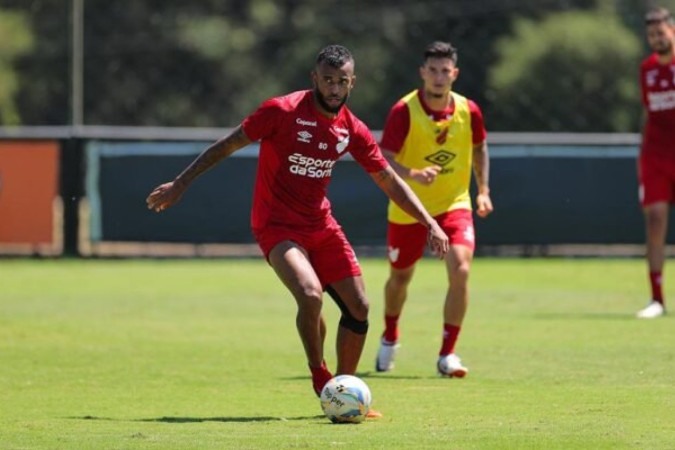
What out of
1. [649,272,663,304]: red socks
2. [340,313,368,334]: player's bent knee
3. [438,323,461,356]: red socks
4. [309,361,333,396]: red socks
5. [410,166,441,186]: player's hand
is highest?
[410,166,441,186]: player's hand

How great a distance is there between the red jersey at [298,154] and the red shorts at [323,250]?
0.05m

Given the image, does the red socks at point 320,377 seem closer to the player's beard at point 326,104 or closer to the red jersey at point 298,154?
the red jersey at point 298,154

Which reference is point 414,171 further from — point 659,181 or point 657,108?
point 657,108

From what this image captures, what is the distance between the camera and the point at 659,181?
16.7 m

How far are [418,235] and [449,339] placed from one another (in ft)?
3.24

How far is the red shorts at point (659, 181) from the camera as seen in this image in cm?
1666

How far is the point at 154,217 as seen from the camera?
2528 cm

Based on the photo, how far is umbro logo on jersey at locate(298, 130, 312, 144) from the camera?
10109mm

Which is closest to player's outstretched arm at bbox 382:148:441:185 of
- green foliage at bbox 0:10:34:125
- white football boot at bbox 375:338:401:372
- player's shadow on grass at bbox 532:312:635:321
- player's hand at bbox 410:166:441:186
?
player's hand at bbox 410:166:441:186

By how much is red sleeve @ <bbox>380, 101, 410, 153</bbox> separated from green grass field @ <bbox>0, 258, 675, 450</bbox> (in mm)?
1740

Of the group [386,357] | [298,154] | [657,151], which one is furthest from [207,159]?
[657,151]

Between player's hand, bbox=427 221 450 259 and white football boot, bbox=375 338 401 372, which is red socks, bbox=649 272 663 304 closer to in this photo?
white football boot, bbox=375 338 401 372

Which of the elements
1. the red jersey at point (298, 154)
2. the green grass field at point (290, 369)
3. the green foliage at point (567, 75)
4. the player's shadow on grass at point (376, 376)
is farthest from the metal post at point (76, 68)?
the red jersey at point (298, 154)

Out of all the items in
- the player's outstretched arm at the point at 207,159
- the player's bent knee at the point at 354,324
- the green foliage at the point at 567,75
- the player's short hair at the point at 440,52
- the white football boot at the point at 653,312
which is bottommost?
the green foliage at the point at 567,75
